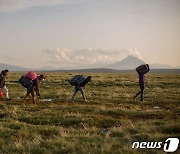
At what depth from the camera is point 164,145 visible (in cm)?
1055

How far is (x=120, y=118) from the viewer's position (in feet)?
55.9

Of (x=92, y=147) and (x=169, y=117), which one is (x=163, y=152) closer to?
(x=92, y=147)

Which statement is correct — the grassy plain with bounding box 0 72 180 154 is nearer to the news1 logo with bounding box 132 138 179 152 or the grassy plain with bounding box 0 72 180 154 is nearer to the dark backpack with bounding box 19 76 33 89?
the news1 logo with bounding box 132 138 179 152

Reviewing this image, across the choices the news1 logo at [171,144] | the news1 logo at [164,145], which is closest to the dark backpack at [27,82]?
the news1 logo at [164,145]

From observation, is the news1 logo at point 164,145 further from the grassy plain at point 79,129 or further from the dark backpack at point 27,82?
the dark backpack at point 27,82

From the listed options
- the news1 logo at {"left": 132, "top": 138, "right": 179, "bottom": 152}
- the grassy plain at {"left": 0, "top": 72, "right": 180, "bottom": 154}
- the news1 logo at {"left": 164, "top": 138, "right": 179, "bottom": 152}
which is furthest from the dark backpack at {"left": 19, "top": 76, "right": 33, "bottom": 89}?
the news1 logo at {"left": 164, "top": 138, "right": 179, "bottom": 152}

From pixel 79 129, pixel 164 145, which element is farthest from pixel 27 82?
pixel 164 145

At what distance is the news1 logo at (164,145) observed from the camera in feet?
33.9

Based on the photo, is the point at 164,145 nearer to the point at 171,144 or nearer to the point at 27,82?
the point at 171,144

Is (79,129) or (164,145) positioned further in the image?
(79,129)

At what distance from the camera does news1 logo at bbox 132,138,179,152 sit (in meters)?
10.3

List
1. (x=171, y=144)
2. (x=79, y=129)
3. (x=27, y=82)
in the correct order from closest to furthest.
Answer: (x=171, y=144) → (x=79, y=129) → (x=27, y=82)

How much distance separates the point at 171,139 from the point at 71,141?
3425 mm

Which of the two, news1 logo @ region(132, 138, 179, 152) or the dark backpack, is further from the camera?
the dark backpack
